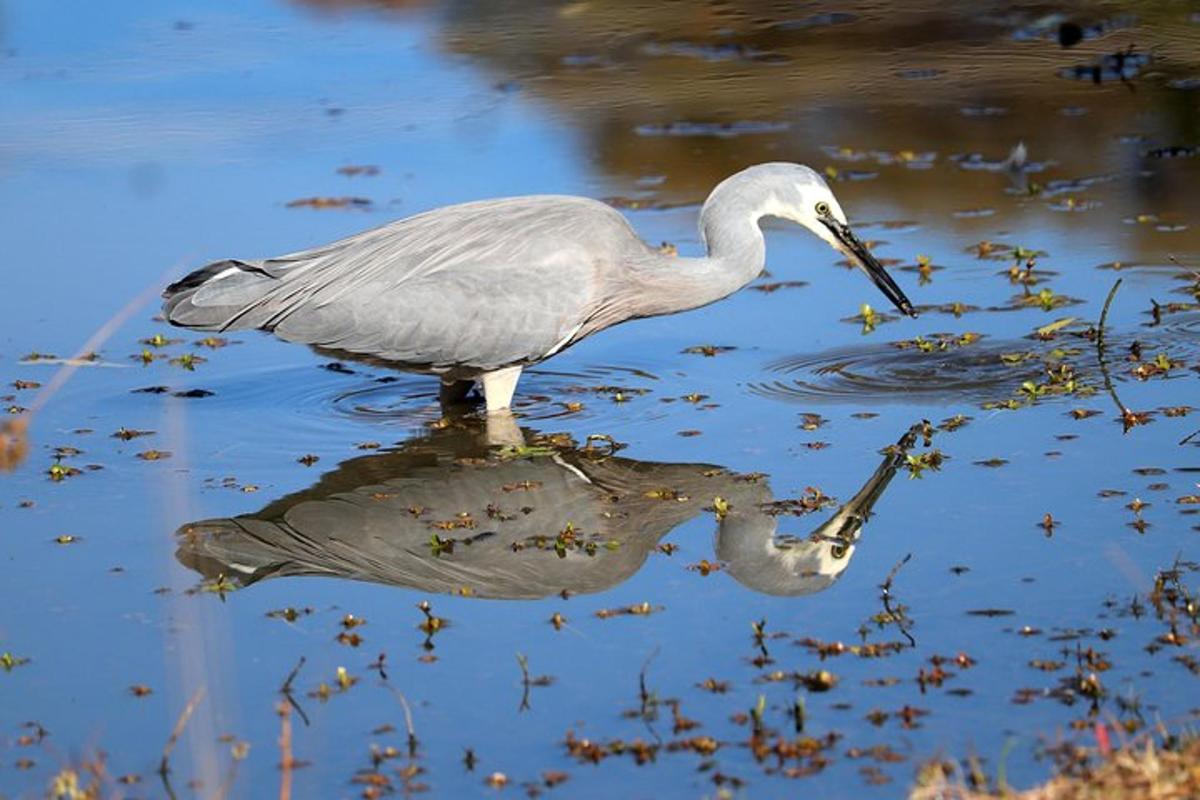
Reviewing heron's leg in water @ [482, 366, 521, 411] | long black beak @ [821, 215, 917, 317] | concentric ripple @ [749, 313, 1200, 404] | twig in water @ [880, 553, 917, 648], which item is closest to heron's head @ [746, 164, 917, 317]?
long black beak @ [821, 215, 917, 317]

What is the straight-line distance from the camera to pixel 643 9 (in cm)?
1603

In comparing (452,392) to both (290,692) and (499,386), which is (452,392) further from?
(290,692)

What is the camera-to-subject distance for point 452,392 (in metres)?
8.93

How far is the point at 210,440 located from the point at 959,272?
364cm

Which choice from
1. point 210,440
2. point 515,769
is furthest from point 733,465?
point 515,769

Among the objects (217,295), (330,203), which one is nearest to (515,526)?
(217,295)

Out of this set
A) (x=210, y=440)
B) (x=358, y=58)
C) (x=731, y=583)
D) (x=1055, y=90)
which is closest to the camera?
(x=731, y=583)

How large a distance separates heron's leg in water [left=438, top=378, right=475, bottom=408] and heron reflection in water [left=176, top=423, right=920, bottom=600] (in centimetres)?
74

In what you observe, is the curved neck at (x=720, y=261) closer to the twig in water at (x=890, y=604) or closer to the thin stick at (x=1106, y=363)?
the thin stick at (x=1106, y=363)

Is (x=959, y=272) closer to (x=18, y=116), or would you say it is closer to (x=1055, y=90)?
(x=1055, y=90)

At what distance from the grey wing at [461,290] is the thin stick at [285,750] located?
289cm

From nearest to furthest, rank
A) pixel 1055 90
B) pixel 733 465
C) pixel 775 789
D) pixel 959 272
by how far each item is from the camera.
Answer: pixel 775 789 < pixel 733 465 < pixel 959 272 < pixel 1055 90

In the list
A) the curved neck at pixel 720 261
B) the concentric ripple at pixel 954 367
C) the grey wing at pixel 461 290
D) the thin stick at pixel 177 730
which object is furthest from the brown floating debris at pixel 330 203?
the thin stick at pixel 177 730

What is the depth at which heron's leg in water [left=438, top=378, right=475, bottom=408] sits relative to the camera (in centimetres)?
889
